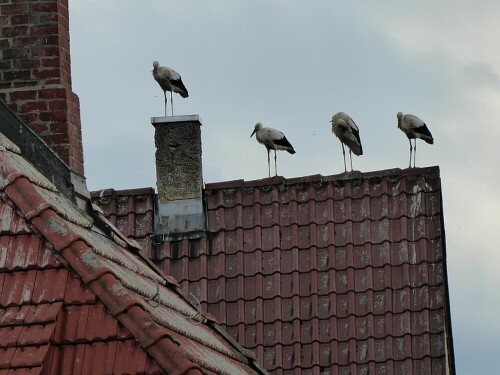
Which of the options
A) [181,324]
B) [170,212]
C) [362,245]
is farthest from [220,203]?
[181,324]

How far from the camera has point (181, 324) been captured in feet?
26.9

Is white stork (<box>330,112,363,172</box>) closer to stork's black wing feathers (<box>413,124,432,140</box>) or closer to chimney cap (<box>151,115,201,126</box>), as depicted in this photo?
stork's black wing feathers (<box>413,124,432,140</box>)

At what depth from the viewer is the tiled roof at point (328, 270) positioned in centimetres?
1452

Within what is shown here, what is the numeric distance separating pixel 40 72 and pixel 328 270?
6306 mm

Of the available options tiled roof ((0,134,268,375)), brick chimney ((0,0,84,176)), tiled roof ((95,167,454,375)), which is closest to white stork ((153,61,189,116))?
tiled roof ((95,167,454,375))

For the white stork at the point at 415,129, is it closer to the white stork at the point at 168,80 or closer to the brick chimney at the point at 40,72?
the white stork at the point at 168,80

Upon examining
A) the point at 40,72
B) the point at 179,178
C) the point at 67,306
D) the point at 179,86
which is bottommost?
the point at 67,306

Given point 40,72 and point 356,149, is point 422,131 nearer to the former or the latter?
point 356,149

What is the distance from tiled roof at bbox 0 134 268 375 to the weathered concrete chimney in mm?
8286

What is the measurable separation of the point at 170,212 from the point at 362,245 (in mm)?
2272

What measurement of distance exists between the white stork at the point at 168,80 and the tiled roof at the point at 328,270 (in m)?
3.97

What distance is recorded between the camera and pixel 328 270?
15367 mm

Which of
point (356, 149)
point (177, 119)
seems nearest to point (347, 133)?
point (356, 149)

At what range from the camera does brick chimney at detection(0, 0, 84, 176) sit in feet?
31.5
